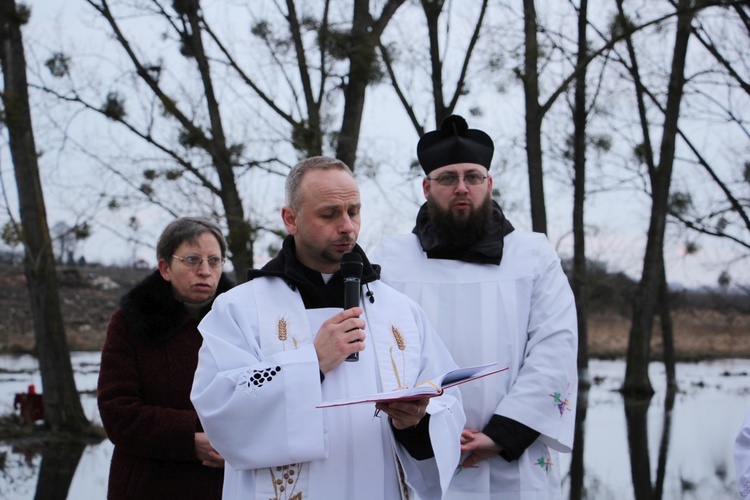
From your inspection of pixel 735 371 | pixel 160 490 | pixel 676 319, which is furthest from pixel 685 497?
pixel 676 319

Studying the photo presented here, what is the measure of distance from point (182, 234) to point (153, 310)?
37 centimetres

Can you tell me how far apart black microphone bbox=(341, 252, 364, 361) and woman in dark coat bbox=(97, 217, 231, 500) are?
123cm

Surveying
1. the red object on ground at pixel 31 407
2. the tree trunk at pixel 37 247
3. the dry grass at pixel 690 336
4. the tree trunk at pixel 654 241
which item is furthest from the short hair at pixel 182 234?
the dry grass at pixel 690 336

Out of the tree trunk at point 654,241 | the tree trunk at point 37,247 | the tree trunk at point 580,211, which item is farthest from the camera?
the tree trunk at point 580,211

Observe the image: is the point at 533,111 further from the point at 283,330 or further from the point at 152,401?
the point at 283,330

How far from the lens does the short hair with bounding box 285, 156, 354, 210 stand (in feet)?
11.0

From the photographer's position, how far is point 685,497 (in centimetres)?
891

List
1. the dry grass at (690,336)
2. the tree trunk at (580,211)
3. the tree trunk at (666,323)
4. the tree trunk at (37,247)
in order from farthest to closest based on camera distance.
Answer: the dry grass at (690,336), the tree trunk at (666,323), the tree trunk at (580,211), the tree trunk at (37,247)

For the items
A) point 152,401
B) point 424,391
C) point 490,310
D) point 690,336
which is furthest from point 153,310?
point 690,336

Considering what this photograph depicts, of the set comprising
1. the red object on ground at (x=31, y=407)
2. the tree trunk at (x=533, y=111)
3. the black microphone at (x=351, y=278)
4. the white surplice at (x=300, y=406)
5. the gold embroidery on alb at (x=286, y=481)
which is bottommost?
the red object on ground at (x=31, y=407)

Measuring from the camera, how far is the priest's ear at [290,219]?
337 centimetres

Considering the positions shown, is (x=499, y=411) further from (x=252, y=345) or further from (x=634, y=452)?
(x=634, y=452)

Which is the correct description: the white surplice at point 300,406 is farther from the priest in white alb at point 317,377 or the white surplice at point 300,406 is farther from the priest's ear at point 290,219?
the priest's ear at point 290,219

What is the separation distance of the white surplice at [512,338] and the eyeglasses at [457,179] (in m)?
0.36
